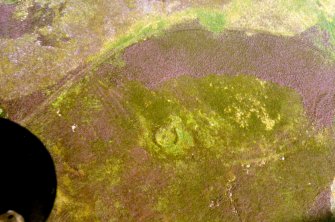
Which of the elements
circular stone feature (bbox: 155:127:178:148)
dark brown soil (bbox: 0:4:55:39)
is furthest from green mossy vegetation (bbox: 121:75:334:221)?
dark brown soil (bbox: 0:4:55:39)

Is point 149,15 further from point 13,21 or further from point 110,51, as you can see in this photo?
point 13,21

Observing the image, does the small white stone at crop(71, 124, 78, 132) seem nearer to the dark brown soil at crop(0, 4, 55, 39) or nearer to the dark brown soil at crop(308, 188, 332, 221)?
the dark brown soil at crop(0, 4, 55, 39)

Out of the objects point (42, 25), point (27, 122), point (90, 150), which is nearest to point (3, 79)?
point (27, 122)

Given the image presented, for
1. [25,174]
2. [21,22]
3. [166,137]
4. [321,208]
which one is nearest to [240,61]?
[166,137]

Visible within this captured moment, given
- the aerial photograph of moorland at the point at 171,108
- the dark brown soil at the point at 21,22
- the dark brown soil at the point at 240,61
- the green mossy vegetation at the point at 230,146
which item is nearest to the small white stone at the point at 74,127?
the aerial photograph of moorland at the point at 171,108

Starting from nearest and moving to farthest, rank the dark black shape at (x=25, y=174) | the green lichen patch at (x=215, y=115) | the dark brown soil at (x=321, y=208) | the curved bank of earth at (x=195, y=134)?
the dark black shape at (x=25, y=174) < the curved bank of earth at (x=195, y=134) < the dark brown soil at (x=321, y=208) < the green lichen patch at (x=215, y=115)

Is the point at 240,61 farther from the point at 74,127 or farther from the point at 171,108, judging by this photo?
the point at 74,127

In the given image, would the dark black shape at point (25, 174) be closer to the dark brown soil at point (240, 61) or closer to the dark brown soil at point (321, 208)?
the dark brown soil at point (240, 61)
